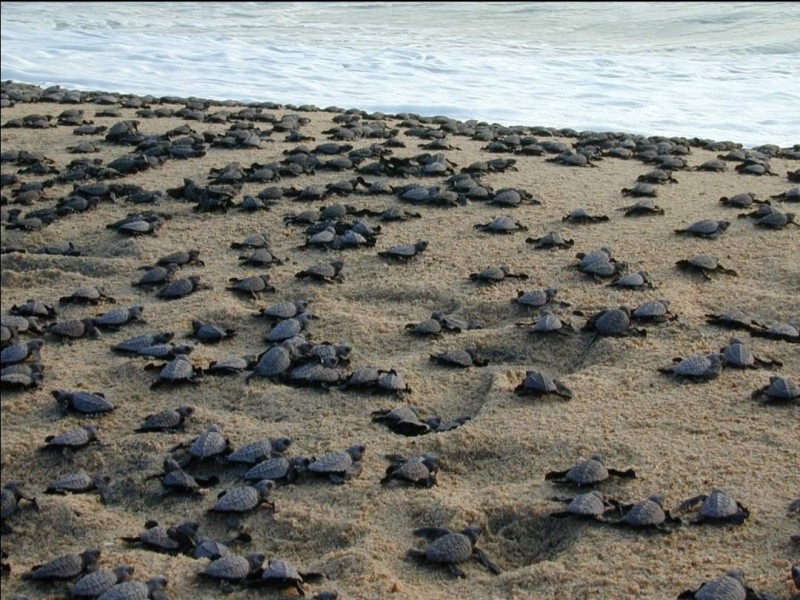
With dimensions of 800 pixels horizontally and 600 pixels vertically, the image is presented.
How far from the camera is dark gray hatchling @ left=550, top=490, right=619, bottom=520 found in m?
2.48

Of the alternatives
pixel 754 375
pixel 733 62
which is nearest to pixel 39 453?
pixel 754 375

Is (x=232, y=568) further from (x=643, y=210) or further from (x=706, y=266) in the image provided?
(x=643, y=210)

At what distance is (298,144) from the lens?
21.0 feet

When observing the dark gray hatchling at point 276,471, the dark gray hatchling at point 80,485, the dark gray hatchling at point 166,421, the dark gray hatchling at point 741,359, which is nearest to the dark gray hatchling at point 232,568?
the dark gray hatchling at point 276,471

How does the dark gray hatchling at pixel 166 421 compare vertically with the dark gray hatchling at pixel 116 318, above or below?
below

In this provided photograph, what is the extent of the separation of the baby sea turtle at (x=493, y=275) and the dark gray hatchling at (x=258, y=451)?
1474mm

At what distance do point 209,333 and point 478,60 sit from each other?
33.9 feet

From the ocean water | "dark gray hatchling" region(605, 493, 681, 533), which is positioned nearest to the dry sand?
"dark gray hatchling" region(605, 493, 681, 533)

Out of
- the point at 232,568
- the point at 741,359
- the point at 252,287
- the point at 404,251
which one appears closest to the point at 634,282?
the point at 741,359

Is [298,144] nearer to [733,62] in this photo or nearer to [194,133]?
[194,133]

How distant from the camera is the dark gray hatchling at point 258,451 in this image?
9.29 feet

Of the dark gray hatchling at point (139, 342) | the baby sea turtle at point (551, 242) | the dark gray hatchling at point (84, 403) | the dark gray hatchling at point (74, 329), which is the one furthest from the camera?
the baby sea turtle at point (551, 242)

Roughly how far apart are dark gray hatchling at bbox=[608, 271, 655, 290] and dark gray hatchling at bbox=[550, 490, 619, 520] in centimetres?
156

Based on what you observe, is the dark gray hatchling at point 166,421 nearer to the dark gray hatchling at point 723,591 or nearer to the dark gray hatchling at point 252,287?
the dark gray hatchling at point 252,287
